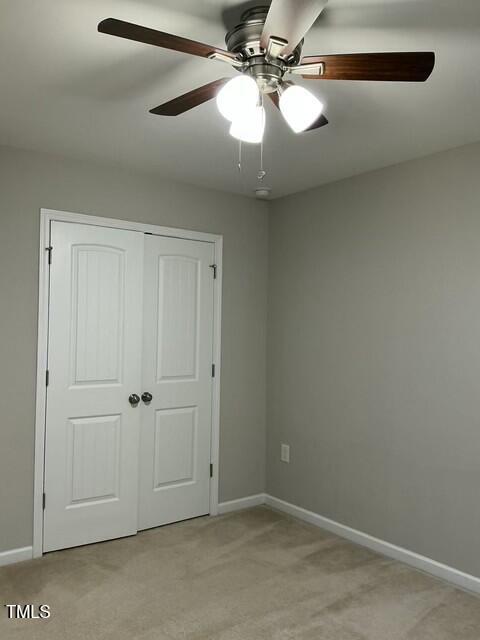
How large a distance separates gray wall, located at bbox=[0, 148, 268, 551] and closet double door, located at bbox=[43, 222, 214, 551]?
14 cm

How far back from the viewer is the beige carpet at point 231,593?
8.20 ft

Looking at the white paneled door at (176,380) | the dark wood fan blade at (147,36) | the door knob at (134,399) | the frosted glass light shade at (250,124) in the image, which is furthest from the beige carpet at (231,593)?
the dark wood fan blade at (147,36)

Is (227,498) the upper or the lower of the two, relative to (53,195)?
lower

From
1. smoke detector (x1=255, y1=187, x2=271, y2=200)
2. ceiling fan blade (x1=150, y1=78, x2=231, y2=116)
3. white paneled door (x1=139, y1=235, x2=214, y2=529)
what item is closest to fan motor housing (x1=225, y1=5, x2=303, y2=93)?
ceiling fan blade (x1=150, y1=78, x2=231, y2=116)

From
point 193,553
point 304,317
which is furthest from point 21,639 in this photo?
point 304,317

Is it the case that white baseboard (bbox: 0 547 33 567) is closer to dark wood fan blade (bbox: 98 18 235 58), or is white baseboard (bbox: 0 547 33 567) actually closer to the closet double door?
the closet double door

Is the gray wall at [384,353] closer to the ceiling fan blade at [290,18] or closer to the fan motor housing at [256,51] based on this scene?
the fan motor housing at [256,51]

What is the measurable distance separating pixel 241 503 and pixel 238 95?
3.25 m

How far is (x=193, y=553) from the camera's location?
333 centimetres

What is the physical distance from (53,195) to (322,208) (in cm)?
184

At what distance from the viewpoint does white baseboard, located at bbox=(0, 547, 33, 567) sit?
3139mm

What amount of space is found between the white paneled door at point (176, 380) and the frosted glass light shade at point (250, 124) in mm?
1924


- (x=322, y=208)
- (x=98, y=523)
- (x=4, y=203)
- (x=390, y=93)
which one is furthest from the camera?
(x=322, y=208)

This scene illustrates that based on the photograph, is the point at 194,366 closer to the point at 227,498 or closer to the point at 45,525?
the point at 227,498
